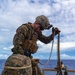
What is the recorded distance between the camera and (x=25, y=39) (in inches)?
322

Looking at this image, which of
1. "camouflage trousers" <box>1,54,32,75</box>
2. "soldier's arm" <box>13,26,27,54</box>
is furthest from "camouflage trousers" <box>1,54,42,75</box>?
"soldier's arm" <box>13,26,27,54</box>

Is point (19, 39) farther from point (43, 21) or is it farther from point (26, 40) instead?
point (43, 21)

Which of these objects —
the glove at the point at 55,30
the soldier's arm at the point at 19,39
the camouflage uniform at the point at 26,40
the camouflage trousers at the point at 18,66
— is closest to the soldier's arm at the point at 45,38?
the glove at the point at 55,30

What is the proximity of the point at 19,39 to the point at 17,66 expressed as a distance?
0.78 m

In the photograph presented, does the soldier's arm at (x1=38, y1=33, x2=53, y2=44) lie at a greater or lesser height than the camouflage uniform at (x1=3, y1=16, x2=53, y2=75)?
greater

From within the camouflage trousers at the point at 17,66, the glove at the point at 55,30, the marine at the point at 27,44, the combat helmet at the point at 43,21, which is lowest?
the camouflage trousers at the point at 17,66

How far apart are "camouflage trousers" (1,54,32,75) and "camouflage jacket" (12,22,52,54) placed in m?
0.28

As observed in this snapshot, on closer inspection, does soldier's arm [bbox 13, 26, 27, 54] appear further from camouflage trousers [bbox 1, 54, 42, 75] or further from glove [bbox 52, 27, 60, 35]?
glove [bbox 52, 27, 60, 35]

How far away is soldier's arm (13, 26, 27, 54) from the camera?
7875 millimetres

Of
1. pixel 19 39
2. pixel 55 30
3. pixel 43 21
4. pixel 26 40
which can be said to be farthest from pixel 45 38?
pixel 19 39

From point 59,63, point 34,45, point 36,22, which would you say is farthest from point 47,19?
point 59,63

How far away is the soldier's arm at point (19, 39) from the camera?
7.88 meters

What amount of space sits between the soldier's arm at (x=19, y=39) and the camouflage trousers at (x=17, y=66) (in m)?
0.21

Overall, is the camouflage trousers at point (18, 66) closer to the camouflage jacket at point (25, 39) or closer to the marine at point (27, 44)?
the marine at point (27, 44)
